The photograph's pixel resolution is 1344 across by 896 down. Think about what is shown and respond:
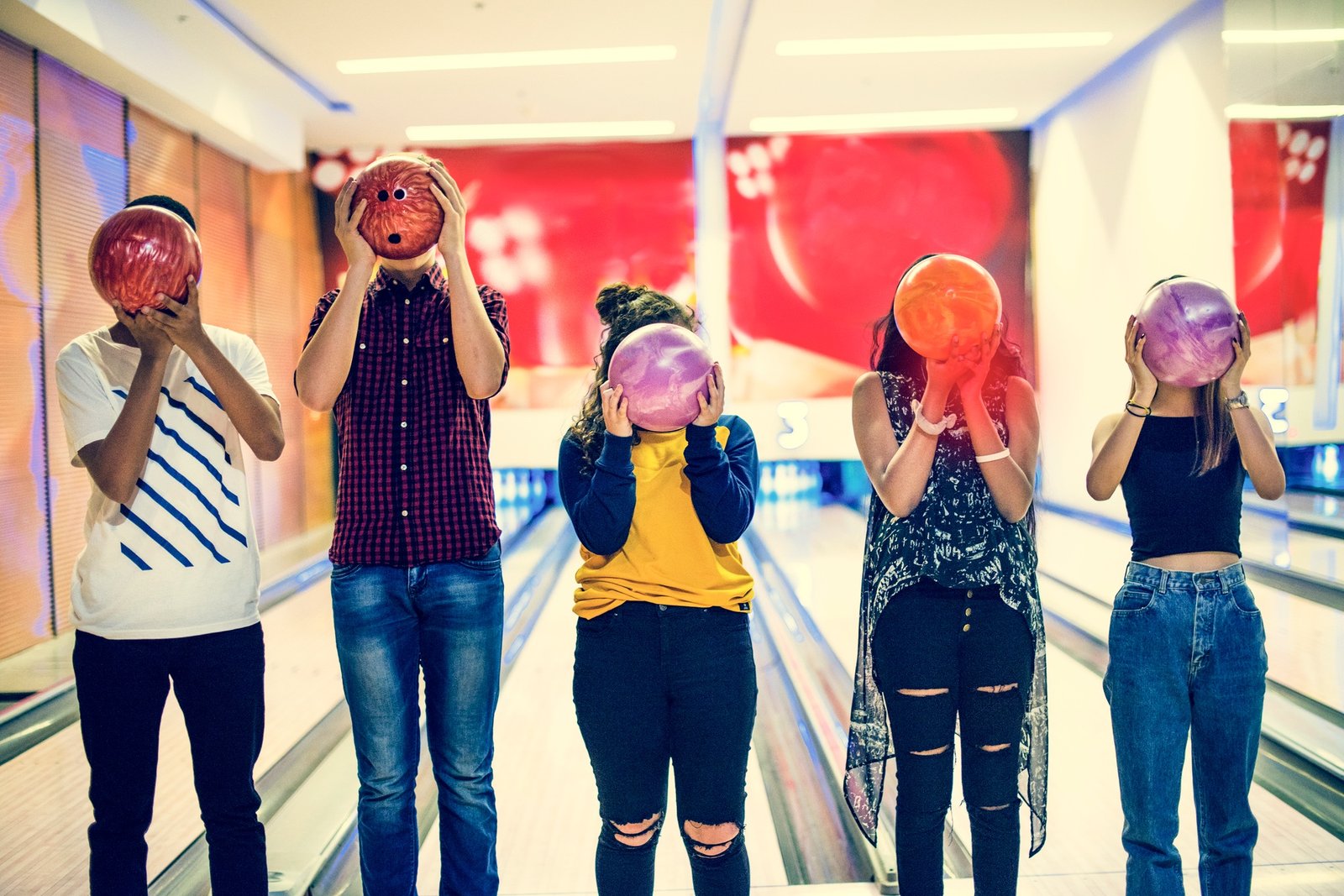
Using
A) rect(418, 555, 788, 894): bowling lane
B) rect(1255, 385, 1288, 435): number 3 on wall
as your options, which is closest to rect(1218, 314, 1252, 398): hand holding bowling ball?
rect(418, 555, 788, 894): bowling lane

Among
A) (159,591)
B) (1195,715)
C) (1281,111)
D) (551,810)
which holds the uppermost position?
(1281,111)

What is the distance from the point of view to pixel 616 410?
4.64ft

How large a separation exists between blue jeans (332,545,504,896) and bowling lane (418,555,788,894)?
0.59m

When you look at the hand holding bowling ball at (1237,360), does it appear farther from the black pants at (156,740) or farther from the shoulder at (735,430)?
the black pants at (156,740)

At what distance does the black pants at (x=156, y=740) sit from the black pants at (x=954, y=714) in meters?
1.04

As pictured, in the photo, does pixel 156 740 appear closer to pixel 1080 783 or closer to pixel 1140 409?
pixel 1140 409

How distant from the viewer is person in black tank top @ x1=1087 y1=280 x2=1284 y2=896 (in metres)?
1.54

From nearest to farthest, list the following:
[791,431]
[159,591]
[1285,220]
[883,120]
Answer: [159,591] < [1285,220] < [883,120] < [791,431]

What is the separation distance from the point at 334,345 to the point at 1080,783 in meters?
2.20

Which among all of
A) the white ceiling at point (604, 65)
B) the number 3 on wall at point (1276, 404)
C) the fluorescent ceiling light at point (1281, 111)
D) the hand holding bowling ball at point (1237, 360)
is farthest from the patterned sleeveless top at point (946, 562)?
the white ceiling at point (604, 65)

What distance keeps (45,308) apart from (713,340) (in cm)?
453

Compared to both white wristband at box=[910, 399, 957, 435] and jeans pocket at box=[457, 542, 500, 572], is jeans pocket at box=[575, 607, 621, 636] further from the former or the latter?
white wristband at box=[910, 399, 957, 435]

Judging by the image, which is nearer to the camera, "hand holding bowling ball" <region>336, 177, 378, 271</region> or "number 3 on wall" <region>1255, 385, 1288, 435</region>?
"hand holding bowling ball" <region>336, 177, 378, 271</region>

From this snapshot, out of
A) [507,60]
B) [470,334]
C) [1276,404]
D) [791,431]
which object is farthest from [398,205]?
[791,431]
